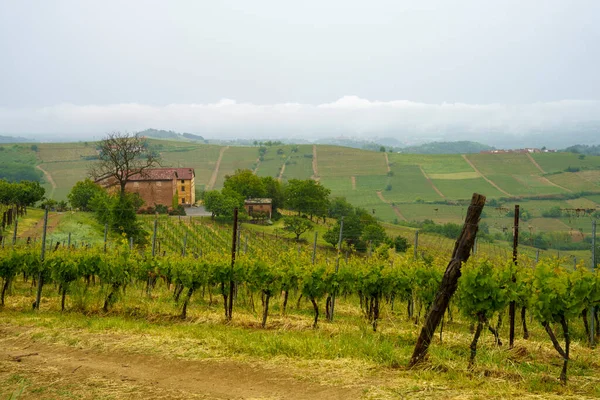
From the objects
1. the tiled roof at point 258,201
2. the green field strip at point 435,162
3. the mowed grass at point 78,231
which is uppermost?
the green field strip at point 435,162

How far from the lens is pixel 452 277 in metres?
8.69

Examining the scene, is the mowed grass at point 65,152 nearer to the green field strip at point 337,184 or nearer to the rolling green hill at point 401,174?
the rolling green hill at point 401,174

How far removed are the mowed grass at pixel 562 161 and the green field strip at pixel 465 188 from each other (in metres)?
21.8

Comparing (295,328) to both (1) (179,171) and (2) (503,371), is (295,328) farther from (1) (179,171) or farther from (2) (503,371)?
(1) (179,171)

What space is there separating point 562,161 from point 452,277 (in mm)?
140407

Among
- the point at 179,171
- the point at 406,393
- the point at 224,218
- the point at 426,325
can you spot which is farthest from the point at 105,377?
the point at 179,171

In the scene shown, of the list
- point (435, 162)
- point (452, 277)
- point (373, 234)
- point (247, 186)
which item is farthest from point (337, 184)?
point (452, 277)

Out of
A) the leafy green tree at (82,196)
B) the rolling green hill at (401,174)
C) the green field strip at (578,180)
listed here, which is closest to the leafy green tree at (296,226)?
the leafy green tree at (82,196)

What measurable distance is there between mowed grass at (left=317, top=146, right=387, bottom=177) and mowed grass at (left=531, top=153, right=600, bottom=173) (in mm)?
42517

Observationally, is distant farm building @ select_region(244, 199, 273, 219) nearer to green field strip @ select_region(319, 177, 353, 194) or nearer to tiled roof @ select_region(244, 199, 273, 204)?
tiled roof @ select_region(244, 199, 273, 204)

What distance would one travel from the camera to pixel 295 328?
13031mm

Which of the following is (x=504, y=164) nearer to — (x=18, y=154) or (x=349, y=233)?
(x=349, y=233)

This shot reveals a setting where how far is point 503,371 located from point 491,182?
117 metres

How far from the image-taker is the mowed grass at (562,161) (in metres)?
124
